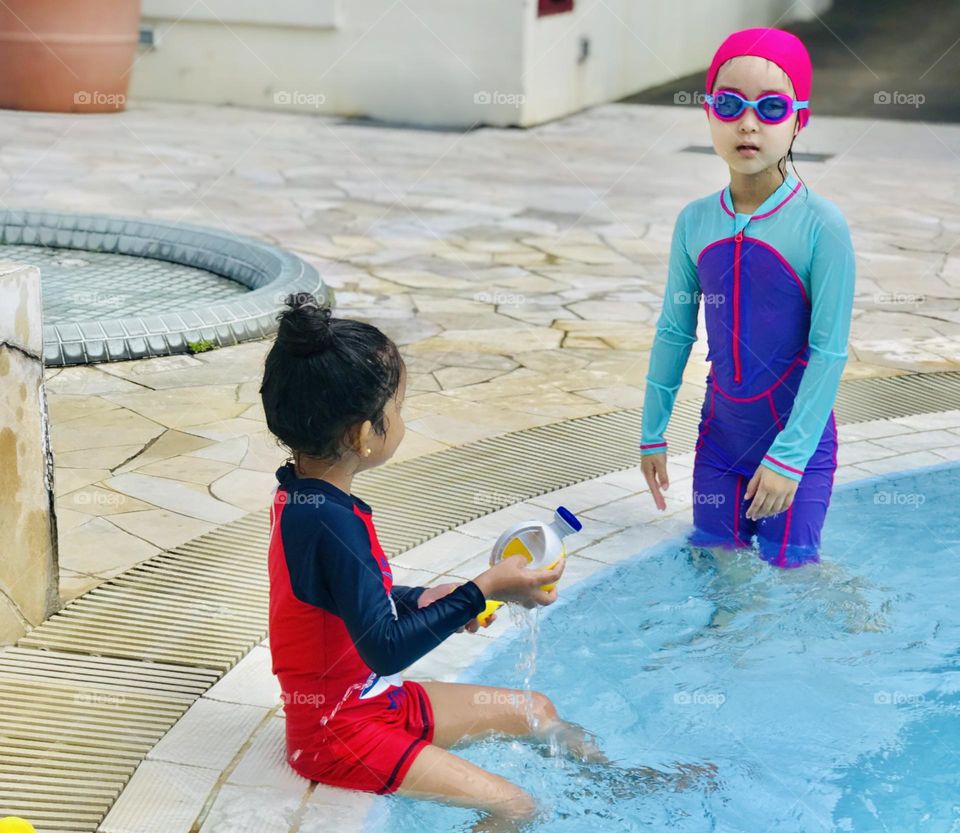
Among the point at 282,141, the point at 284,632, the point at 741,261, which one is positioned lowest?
the point at 282,141

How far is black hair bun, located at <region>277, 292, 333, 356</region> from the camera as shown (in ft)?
8.57

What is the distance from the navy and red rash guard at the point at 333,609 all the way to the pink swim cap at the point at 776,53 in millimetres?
1544

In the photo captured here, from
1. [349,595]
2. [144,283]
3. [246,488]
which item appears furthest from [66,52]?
[349,595]

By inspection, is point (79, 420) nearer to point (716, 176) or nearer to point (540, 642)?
point (540, 642)

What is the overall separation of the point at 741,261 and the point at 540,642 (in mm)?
1216

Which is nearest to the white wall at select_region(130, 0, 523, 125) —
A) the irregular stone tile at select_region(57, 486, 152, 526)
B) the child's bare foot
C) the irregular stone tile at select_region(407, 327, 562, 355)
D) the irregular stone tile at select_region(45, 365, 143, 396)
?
the irregular stone tile at select_region(407, 327, 562, 355)

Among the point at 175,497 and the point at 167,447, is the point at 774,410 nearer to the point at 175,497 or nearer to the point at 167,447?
the point at 175,497

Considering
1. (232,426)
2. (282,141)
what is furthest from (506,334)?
(282,141)

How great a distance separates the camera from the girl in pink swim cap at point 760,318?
360 centimetres

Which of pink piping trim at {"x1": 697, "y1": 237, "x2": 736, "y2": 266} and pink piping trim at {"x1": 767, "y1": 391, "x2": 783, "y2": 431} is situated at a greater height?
pink piping trim at {"x1": 697, "y1": 237, "x2": 736, "y2": 266}

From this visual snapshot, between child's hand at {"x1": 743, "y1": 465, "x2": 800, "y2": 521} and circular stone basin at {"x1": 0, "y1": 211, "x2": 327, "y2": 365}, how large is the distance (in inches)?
133

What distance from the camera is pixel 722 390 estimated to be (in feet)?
12.9

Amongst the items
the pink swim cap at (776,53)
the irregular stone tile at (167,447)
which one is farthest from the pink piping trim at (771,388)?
the irregular stone tile at (167,447)

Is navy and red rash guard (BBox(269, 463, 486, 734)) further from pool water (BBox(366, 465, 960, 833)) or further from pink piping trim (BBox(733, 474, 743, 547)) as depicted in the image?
pink piping trim (BBox(733, 474, 743, 547))
